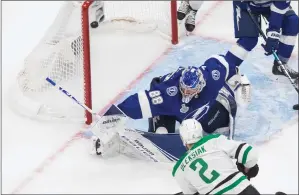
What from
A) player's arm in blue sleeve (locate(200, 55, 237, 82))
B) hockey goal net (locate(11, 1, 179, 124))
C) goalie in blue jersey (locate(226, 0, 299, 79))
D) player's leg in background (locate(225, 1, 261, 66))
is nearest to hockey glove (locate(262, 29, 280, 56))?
goalie in blue jersey (locate(226, 0, 299, 79))

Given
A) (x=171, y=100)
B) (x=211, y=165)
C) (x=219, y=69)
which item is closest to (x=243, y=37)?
(x=219, y=69)

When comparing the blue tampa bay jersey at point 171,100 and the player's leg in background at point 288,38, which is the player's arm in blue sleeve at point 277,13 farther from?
the blue tampa bay jersey at point 171,100

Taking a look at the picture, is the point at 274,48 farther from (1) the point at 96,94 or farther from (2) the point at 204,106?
(1) the point at 96,94

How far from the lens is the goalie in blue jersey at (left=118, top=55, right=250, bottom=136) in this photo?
4055mm

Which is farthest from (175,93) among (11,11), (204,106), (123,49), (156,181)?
(11,11)

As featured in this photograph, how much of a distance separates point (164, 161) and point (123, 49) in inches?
48.9

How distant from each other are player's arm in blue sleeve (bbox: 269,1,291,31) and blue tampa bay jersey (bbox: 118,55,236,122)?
48cm

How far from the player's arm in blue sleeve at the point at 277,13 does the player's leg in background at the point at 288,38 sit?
119mm

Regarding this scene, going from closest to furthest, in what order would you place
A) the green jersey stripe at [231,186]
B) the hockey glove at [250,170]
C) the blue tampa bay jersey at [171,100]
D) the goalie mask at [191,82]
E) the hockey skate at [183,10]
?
the green jersey stripe at [231,186], the hockey glove at [250,170], the goalie mask at [191,82], the blue tampa bay jersey at [171,100], the hockey skate at [183,10]

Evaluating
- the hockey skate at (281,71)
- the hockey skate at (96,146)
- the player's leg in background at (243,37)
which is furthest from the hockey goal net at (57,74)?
the hockey skate at (281,71)

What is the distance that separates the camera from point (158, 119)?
4195 millimetres

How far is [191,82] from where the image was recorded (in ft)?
13.0

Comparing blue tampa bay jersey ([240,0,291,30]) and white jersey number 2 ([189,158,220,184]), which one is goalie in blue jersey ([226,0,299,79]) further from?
white jersey number 2 ([189,158,220,184])

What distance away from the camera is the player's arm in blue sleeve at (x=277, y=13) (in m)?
4.42
